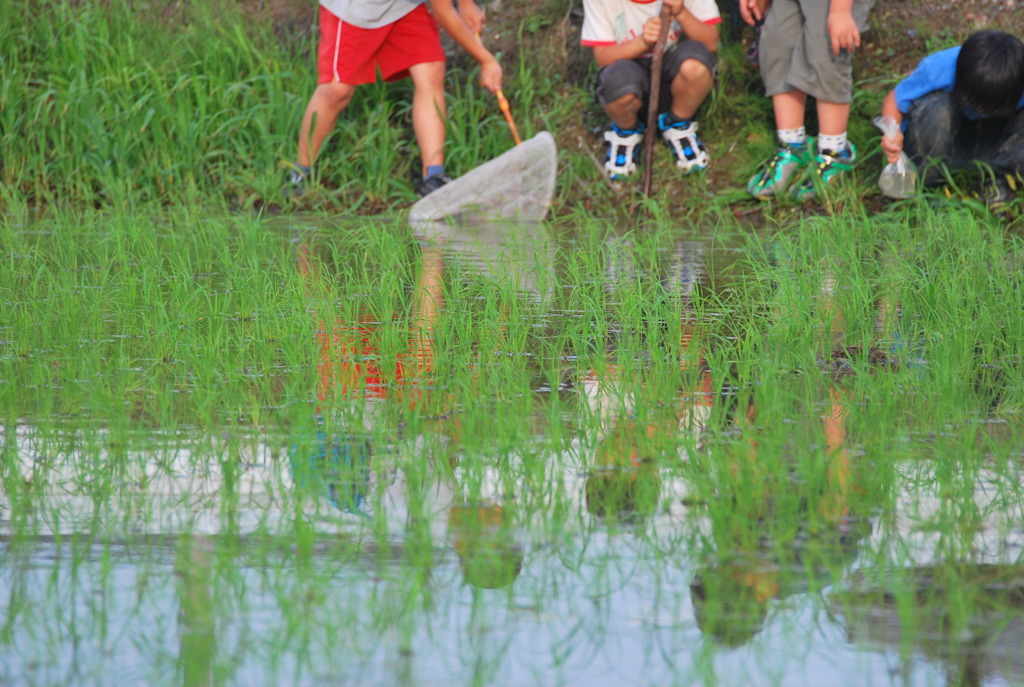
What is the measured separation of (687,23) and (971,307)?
2.80m

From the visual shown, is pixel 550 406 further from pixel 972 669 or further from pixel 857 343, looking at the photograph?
pixel 972 669

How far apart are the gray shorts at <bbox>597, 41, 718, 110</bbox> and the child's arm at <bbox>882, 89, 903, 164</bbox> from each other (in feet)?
2.78

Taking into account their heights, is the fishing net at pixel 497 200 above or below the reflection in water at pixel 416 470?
above

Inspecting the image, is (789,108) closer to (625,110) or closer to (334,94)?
(625,110)

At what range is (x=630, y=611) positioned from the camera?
155cm

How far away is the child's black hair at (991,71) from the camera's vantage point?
14.7 feet

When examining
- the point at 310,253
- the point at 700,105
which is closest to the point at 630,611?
the point at 310,253

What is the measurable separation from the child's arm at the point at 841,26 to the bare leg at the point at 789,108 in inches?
13.0

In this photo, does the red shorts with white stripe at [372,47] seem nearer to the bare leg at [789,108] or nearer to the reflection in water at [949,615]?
the bare leg at [789,108]

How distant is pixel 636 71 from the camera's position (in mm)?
5508

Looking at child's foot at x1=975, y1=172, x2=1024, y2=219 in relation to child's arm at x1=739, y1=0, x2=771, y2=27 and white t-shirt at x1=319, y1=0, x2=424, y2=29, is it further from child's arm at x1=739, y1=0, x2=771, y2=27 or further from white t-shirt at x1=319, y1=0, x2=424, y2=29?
white t-shirt at x1=319, y1=0, x2=424, y2=29

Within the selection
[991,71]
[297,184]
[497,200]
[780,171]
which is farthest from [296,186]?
[991,71]

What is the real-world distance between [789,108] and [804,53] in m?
0.25

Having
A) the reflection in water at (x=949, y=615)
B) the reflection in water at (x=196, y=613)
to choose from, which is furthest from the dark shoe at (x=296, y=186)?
the reflection in water at (x=949, y=615)
